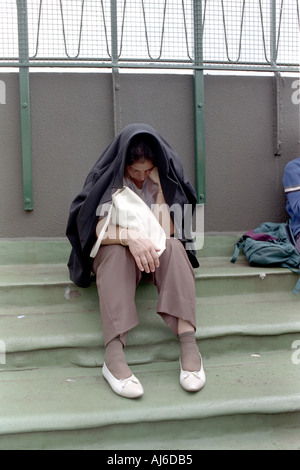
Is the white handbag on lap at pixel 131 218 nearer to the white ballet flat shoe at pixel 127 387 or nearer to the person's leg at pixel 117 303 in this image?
the person's leg at pixel 117 303

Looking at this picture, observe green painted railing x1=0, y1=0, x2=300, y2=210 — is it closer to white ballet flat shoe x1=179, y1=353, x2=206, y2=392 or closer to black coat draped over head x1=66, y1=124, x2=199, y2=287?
black coat draped over head x1=66, y1=124, x2=199, y2=287

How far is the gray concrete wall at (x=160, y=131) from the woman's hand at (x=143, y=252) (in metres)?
1.56

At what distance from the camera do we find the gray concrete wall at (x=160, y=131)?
3301mm

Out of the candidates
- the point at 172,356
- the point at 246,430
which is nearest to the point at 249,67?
the point at 172,356

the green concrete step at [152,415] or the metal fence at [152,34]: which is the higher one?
the metal fence at [152,34]

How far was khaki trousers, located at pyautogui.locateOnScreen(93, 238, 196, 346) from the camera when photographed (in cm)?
191

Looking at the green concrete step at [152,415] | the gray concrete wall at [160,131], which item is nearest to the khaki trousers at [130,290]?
the green concrete step at [152,415]

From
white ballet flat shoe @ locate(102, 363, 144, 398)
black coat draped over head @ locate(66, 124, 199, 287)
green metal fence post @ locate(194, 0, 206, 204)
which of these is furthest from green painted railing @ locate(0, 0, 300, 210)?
white ballet flat shoe @ locate(102, 363, 144, 398)

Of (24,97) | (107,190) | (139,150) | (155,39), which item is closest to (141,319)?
(107,190)

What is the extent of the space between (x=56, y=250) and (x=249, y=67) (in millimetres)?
2372

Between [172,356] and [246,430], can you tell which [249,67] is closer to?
[172,356]

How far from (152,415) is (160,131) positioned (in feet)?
8.01

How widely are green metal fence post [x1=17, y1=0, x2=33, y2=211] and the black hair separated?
1.36 meters

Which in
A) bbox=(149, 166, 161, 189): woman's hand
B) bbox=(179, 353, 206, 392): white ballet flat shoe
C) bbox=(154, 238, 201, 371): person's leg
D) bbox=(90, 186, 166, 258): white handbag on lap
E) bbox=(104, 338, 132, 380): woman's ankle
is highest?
bbox=(149, 166, 161, 189): woman's hand
